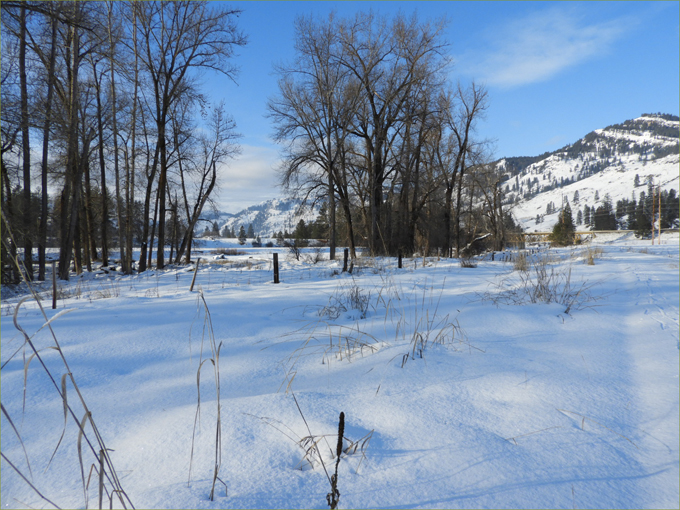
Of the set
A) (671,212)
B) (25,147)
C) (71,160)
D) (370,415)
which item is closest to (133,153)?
(71,160)

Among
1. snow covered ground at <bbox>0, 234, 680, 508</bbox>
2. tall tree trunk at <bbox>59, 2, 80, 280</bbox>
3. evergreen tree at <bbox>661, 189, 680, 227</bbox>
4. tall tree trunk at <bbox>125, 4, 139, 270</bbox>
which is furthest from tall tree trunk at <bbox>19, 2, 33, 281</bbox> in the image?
evergreen tree at <bbox>661, 189, 680, 227</bbox>

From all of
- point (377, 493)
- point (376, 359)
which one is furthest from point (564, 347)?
point (377, 493)

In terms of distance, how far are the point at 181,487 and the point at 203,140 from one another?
21144 millimetres

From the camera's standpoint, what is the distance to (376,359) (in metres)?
2.30

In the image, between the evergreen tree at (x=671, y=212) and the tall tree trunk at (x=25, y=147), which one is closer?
the tall tree trunk at (x=25, y=147)

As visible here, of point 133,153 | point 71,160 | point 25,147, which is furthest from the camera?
point 133,153

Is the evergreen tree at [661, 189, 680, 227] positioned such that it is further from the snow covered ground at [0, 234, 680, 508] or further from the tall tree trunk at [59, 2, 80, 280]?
the tall tree trunk at [59, 2, 80, 280]

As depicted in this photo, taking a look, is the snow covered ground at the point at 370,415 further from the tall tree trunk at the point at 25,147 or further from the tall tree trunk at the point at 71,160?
the tall tree trunk at the point at 71,160

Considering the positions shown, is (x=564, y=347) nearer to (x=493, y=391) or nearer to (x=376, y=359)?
(x=493, y=391)

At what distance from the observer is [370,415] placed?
157cm

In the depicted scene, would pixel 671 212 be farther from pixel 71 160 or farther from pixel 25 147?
pixel 25 147

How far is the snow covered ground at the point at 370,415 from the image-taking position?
3.65 feet

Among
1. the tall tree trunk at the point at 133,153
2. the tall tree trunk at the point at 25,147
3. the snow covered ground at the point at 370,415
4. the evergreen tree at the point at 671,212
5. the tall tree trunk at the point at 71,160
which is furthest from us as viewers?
the evergreen tree at the point at 671,212

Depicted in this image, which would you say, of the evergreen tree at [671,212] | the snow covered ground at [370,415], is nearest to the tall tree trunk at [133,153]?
the snow covered ground at [370,415]
